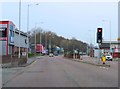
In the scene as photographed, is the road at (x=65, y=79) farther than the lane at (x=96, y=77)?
No

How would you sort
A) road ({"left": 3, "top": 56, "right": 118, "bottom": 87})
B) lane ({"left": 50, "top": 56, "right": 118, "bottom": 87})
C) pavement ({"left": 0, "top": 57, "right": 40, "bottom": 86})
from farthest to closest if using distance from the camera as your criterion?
pavement ({"left": 0, "top": 57, "right": 40, "bottom": 86}) < lane ({"left": 50, "top": 56, "right": 118, "bottom": 87}) < road ({"left": 3, "top": 56, "right": 118, "bottom": 87})

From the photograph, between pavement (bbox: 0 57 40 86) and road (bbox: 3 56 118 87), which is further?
pavement (bbox: 0 57 40 86)

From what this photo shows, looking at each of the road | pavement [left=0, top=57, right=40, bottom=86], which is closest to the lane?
the road

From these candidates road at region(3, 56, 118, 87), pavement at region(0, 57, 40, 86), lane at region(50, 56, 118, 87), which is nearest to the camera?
road at region(3, 56, 118, 87)

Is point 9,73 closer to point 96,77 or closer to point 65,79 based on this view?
point 65,79

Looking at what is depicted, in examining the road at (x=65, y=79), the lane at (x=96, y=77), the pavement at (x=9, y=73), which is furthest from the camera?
the pavement at (x=9, y=73)

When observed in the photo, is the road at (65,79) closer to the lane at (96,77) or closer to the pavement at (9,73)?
the lane at (96,77)

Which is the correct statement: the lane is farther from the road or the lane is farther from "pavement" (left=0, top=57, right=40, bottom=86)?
"pavement" (left=0, top=57, right=40, bottom=86)

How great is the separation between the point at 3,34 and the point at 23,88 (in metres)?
66.7

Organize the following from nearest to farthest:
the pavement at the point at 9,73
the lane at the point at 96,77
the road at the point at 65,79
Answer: the road at the point at 65,79 → the lane at the point at 96,77 → the pavement at the point at 9,73

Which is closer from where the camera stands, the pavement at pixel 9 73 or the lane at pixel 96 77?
the lane at pixel 96 77

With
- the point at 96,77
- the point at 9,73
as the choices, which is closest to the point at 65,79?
the point at 96,77

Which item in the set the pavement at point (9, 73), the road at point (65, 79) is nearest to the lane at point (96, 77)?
the road at point (65, 79)

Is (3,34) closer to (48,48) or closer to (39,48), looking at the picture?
(39,48)
